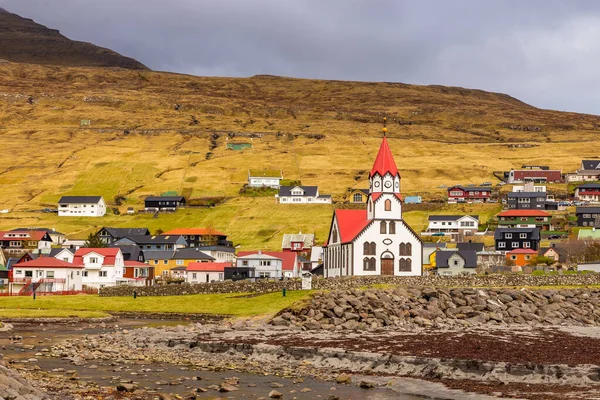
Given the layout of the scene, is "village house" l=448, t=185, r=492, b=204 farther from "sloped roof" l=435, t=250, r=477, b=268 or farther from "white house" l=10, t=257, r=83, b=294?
"white house" l=10, t=257, r=83, b=294

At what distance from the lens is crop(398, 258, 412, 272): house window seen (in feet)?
308

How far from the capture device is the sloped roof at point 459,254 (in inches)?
4555

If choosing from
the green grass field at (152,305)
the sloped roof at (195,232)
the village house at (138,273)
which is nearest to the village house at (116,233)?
the sloped roof at (195,232)

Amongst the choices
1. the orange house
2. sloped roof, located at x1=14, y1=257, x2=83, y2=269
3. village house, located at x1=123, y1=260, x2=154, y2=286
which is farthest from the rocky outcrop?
the orange house

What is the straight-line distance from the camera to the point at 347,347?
42.7 meters

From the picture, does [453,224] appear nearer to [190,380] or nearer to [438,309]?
[438,309]

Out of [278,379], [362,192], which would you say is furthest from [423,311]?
[362,192]

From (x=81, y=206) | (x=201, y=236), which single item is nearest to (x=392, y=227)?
(x=201, y=236)

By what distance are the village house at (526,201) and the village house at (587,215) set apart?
14615 mm

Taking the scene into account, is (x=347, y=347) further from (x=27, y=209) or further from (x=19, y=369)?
(x=27, y=209)

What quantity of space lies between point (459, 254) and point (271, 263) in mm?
27459

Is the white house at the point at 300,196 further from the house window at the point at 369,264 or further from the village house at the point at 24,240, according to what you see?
the house window at the point at 369,264

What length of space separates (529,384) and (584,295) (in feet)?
125

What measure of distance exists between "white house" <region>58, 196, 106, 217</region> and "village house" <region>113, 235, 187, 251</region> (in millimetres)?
39155
